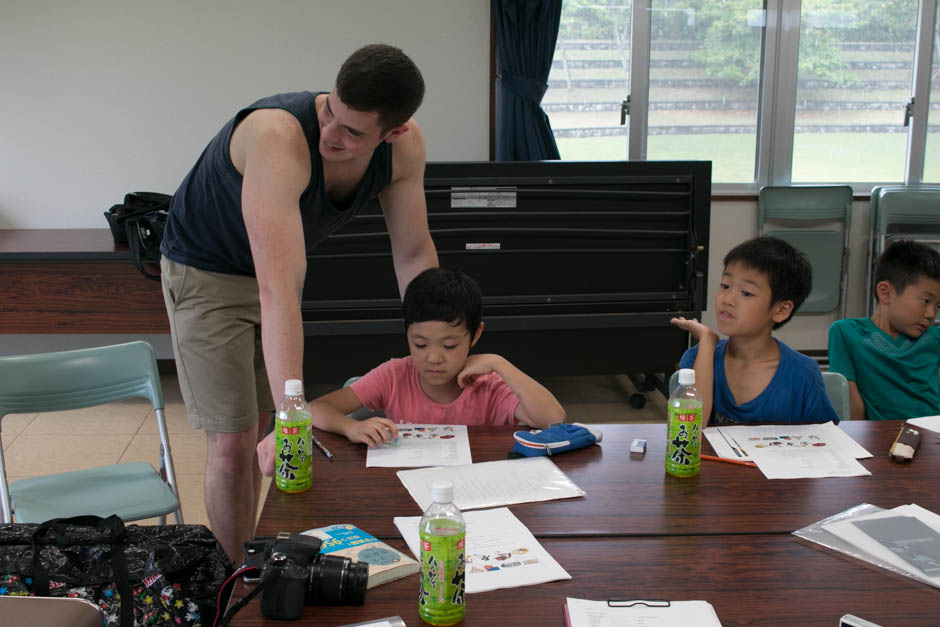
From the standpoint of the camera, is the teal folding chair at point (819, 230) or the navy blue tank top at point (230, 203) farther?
the teal folding chair at point (819, 230)

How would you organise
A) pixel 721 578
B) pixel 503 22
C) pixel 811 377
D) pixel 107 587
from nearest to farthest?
pixel 721 578, pixel 107 587, pixel 811 377, pixel 503 22

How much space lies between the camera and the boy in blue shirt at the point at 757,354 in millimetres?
1932

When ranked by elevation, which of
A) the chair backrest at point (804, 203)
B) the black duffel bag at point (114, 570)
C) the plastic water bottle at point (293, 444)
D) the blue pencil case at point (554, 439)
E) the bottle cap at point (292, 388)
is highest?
the chair backrest at point (804, 203)

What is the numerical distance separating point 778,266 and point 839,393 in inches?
16.1

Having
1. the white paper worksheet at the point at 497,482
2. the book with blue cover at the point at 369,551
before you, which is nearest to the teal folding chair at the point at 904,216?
the white paper worksheet at the point at 497,482

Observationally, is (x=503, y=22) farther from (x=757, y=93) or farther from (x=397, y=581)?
(x=397, y=581)

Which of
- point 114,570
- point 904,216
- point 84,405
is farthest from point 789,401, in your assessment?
point 904,216

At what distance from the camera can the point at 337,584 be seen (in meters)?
1.10

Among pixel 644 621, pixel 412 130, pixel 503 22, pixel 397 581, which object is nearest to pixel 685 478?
pixel 644 621

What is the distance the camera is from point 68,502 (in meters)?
2.01

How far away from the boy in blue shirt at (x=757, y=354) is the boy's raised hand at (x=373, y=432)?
0.71 meters

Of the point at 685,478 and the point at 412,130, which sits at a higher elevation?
the point at 412,130

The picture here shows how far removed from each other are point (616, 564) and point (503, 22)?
3386mm

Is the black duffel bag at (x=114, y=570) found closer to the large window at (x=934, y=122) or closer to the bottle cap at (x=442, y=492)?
the bottle cap at (x=442, y=492)
